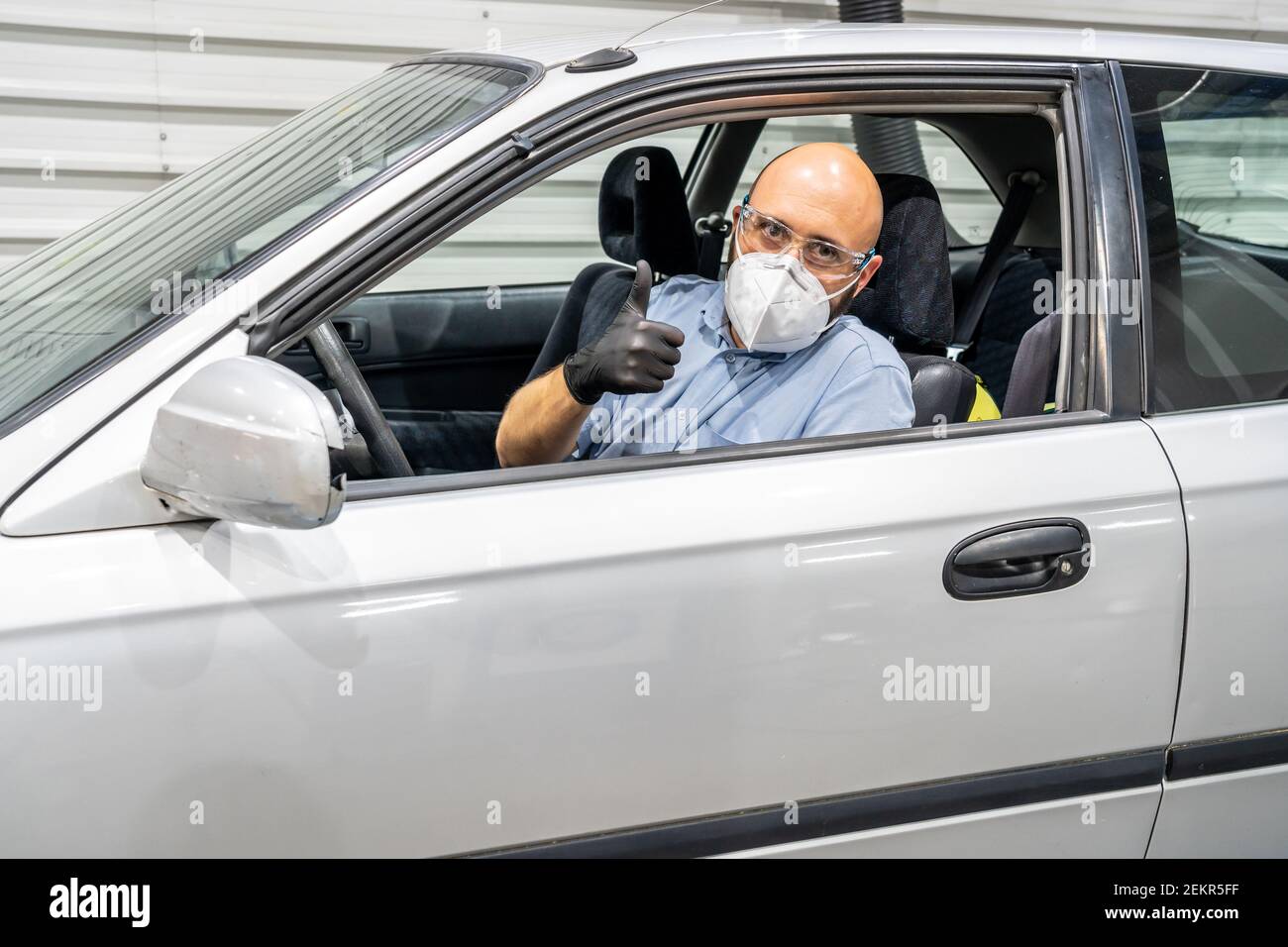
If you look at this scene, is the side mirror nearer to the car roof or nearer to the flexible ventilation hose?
the car roof

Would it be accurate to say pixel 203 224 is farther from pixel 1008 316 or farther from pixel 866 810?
pixel 1008 316

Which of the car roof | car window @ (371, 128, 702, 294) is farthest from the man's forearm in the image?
car window @ (371, 128, 702, 294)

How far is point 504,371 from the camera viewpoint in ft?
10.2

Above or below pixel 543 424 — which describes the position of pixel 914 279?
above

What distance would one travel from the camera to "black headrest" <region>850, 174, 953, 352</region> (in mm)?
2270

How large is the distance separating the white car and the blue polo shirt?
0.07 m

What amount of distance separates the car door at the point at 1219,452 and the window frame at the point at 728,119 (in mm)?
94

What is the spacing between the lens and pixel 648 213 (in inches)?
Answer: 101

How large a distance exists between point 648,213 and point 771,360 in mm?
635

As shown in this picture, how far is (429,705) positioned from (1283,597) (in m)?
1.20

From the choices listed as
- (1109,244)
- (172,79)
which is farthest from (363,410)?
(172,79)

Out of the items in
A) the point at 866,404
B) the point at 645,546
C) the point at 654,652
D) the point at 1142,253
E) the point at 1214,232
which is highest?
the point at 1214,232
